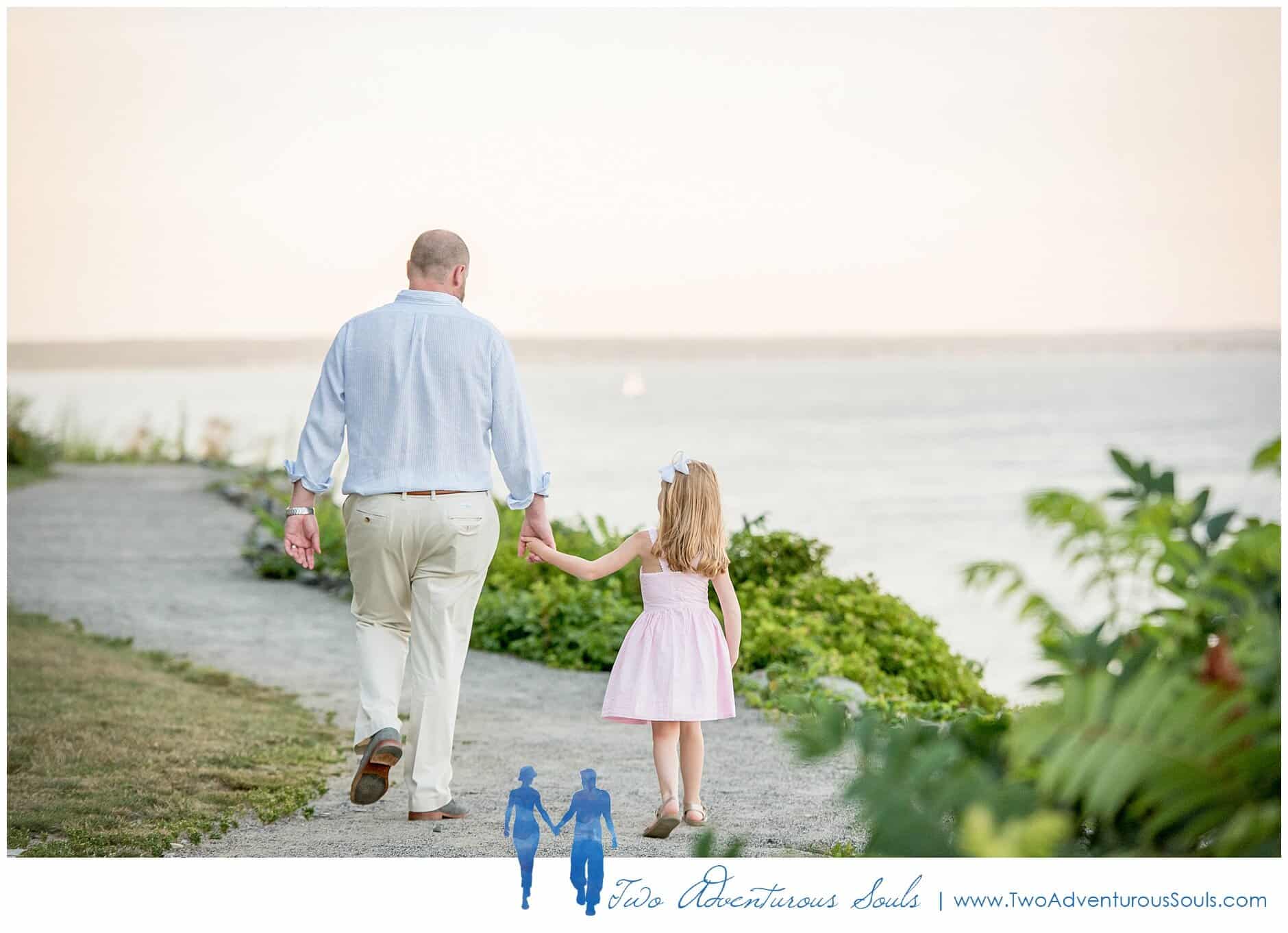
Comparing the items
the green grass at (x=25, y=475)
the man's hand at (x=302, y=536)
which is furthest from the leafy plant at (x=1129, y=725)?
the green grass at (x=25, y=475)

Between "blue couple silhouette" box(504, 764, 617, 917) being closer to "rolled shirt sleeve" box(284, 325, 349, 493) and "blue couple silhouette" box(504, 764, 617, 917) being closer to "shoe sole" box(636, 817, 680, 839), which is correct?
"shoe sole" box(636, 817, 680, 839)

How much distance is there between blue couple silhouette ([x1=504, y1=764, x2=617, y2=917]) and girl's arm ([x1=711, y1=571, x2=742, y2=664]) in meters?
0.75

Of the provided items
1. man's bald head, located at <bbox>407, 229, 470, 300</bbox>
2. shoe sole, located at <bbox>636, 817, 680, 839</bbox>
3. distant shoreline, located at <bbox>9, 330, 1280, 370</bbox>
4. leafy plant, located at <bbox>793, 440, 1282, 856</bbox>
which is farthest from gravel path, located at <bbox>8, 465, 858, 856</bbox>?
distant shoreline, located at <bbox>9, 330, 1280, 370</bbox>

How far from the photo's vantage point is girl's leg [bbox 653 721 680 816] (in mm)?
3703

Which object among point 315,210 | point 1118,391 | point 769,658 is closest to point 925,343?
point 1118,391

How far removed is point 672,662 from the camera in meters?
3.71

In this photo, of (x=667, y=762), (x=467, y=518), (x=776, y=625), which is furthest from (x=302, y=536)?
(x=776, y=625)

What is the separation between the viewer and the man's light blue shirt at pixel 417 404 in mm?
3668

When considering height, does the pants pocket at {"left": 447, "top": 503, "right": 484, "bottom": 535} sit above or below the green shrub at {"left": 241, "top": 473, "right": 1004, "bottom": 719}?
above

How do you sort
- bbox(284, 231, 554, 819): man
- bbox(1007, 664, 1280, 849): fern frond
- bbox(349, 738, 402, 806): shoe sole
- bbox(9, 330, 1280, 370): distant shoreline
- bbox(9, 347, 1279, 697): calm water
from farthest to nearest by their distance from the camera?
bbox(9, 330, 1280, 370): distant shoreline, bbox(9, 347, 1279, 697): calm water, bbox(284, 231, 554, 819): man, bbox(349, 738, 402, 806): shoe sole, bbox(1007, 664, 1280, 849): fern frond

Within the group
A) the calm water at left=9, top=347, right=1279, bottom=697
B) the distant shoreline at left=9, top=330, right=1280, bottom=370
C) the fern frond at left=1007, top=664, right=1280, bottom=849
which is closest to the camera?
the fern frond at left=1007, top=664, right=1280, bottom=849

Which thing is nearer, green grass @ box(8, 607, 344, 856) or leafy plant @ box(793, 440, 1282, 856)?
leafy plant @ box(793, 440, 1282, 856)

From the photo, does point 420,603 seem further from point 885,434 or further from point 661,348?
point 661,348

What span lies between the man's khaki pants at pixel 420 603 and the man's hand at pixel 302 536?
3.7 inches
